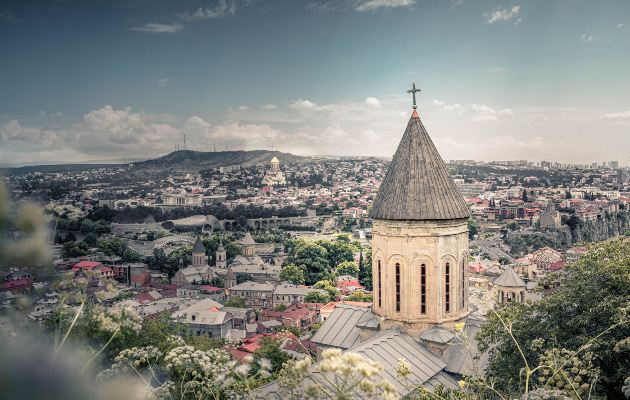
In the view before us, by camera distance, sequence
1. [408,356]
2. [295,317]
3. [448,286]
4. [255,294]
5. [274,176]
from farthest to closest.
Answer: [274,176], [255,294], [295,317], [448,286], [408,356]

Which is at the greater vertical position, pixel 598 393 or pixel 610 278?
pixel 610 278

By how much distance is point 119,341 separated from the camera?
11.5m

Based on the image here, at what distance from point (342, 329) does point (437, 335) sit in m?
3.30

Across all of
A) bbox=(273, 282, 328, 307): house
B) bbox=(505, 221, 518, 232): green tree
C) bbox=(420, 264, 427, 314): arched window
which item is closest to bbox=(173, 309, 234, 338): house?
bbox=(273, 282, 328, 307): house

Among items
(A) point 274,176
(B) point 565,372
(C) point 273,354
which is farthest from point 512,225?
(B) point 565,372

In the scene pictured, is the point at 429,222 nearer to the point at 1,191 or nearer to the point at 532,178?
the point at 1,191

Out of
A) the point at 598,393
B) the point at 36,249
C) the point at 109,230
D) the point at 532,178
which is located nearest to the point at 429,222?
the point at 598,393

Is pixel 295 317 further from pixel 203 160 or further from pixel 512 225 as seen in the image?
pixel 203 160

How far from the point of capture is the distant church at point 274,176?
4371 inches

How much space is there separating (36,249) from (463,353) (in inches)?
444

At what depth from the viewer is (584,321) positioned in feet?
23.7

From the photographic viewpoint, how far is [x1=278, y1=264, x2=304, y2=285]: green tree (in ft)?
161

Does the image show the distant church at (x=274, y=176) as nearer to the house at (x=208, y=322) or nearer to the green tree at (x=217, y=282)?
the green tree at (x=217, y=282)

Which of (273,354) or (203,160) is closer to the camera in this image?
(273,354)
